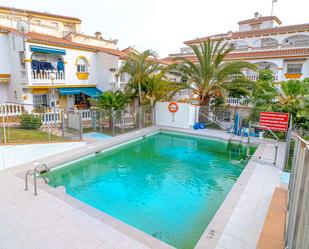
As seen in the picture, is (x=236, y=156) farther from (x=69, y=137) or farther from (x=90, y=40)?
(x=90, y=40)

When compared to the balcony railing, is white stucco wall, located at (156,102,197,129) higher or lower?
lower

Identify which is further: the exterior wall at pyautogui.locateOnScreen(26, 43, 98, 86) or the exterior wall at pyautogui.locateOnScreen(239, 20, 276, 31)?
the exterior wall at pyautogui.locateOnScreen(239, 20, 276, 31)

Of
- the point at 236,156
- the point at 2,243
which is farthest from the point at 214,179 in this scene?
the point at 2,243

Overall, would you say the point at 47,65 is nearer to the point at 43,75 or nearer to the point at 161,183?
A: the point at 43,75

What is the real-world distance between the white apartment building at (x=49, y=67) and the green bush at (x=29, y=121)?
4488 millimetres

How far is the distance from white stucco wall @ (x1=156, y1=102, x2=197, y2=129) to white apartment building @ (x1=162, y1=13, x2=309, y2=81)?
8.87 meters

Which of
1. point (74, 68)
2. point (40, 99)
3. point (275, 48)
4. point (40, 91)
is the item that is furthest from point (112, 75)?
point (275, 48)

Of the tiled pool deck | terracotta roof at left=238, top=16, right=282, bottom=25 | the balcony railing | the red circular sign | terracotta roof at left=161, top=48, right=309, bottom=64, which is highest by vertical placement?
terracotta roof at left=238, top=16, right=282, bottom=25

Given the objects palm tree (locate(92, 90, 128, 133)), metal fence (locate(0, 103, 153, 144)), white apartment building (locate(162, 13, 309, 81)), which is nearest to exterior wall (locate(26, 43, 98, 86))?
metal fence (locate(0, 103, 153, 144))

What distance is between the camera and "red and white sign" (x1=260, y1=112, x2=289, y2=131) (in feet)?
43.3

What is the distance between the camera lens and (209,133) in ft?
59.1

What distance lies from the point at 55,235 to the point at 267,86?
16027 millimetres

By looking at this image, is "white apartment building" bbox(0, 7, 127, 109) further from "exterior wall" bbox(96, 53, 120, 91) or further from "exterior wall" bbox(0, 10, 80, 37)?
"exterior wall" bbox(0, 10, 80, 37)

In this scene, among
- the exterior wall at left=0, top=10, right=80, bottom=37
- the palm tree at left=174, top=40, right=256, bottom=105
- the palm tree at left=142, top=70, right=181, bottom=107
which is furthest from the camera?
the exterior wall at left=0, top=10, right=80, bottom=37
